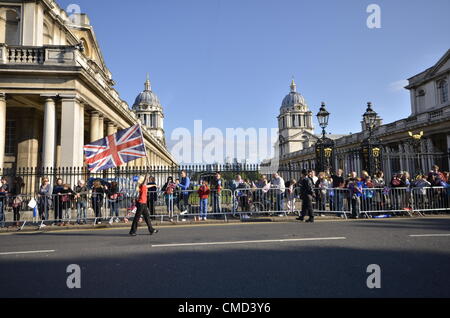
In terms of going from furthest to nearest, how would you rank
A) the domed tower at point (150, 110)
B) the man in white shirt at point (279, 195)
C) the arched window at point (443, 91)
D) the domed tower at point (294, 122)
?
the domed tower at point (294, 122), the domed tower at point (150, 110), the arched window at point (443, 91), the man in white shirt at point (279, 195)

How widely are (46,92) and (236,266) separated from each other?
16.0m

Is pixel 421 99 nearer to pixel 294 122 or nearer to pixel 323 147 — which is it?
pixel 323 147

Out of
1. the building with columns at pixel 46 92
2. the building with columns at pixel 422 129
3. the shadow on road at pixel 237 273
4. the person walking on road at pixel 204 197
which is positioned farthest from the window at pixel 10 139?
the building with columns at pixel 422 129

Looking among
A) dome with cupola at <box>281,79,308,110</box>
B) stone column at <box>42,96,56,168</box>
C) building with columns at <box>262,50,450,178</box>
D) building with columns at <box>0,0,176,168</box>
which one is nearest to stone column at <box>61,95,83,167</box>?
building with columns at <box>0,0,176,168</box>

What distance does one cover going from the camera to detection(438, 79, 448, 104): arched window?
1574 inches

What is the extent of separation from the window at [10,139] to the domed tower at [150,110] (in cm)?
7687

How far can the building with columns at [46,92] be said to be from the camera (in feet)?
51.1

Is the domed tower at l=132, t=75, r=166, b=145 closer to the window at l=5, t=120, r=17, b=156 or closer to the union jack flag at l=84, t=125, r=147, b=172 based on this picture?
the window at l=5, t=120, r=17, b=156

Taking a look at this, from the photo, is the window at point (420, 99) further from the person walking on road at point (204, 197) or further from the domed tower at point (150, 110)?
the domed tower at point (150, 110)

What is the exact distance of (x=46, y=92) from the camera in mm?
15898

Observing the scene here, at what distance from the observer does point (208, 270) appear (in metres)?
4.25

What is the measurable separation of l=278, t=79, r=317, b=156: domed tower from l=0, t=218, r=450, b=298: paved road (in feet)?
318

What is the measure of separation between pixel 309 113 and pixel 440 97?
6967 centimetres
